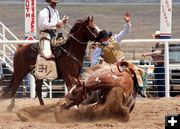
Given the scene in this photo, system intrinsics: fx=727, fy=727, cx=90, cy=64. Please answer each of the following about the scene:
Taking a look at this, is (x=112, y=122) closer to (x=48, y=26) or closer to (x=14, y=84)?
(x=48, y=26)

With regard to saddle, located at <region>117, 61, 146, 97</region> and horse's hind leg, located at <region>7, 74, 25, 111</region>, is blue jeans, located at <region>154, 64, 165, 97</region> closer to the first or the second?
horse's hind leg, located at <region>7, 74, 25, 111</region>

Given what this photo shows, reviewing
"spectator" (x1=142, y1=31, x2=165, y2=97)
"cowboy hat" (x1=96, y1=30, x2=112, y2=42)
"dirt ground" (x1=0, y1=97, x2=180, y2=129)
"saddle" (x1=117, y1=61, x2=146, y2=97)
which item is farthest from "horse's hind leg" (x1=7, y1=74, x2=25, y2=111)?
"spectator" (x1=142, y1=31, x2=165, y2=97)

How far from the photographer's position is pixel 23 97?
15805 millimetres

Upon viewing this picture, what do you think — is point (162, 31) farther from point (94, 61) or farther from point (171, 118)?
point (171, 118)

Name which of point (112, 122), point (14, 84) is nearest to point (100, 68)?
point (112, 122)

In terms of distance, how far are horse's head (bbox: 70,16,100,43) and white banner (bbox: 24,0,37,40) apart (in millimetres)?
3794

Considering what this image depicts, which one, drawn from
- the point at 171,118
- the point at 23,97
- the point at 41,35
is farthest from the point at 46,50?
the point at 171,118

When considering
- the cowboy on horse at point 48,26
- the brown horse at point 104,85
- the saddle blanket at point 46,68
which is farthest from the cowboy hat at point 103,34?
the brown horse at point 104,85

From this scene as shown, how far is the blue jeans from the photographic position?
15430 mm

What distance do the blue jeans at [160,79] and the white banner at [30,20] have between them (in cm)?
282

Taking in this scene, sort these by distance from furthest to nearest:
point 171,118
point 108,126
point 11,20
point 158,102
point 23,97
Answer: point 11,20
point 23,97
point 158,102
point 108,126
point 171,118

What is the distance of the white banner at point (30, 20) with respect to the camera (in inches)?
629

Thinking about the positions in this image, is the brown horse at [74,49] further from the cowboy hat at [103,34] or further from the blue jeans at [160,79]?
the blue jeans at [160,79]

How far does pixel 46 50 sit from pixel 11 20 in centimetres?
3689
